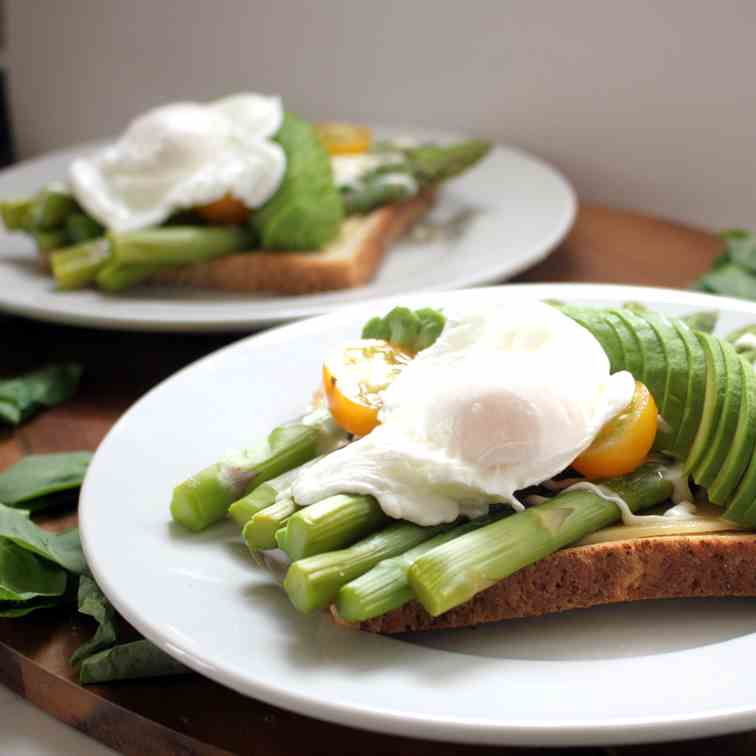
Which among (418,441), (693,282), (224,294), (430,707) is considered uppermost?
(418,441)

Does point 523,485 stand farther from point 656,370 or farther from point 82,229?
point 82,229

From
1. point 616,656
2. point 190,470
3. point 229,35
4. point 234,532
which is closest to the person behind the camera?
point 616,656

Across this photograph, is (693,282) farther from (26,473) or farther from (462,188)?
(26,473)

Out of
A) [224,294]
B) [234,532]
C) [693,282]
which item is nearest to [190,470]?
[234,532]

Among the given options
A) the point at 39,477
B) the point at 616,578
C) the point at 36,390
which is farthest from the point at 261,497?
the point at 36,390

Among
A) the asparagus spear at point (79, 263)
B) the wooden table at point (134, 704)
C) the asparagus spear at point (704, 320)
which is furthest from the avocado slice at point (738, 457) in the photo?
the asparagus spear at point (79, 263)

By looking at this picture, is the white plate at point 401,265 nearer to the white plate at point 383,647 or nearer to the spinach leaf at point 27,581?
the white plate at point 383,647
